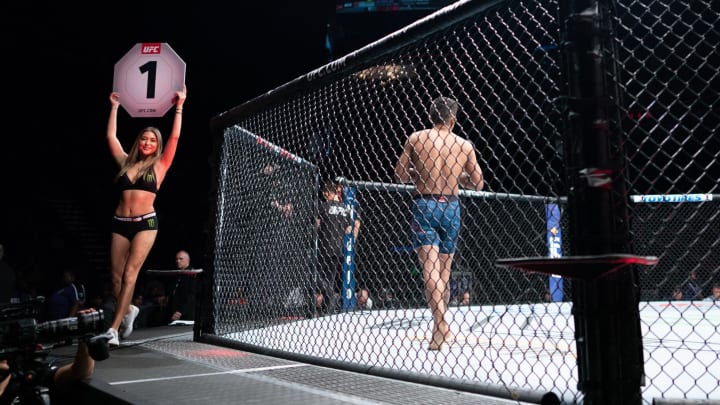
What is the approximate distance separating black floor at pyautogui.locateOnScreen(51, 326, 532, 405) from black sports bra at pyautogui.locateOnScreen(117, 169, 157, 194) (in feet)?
2.85

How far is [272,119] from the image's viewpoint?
284 cm

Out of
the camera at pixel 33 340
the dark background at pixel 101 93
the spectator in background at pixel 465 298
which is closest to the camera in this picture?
the camera at pixel 33 340

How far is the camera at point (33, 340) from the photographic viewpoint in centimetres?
141

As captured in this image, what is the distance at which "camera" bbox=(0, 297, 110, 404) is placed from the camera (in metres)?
1.41

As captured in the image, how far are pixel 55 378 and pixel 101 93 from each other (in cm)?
851

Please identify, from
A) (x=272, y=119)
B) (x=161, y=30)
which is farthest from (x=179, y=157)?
(x=272, y=119)

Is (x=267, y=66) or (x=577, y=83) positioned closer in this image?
(x=577, y=83)

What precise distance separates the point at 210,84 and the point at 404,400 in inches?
354

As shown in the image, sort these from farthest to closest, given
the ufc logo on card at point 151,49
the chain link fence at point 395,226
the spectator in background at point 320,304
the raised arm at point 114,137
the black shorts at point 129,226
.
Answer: the ufc logo on card at point 151,49 < the spectator in background at point 320,304 < the raised arm at point 114,137 < the black shorts at point 129,226 < the chain link fence at point 395,226

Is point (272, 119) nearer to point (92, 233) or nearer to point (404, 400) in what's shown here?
point (404, 400)

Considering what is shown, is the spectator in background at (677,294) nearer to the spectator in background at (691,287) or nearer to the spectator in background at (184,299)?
the spectator in background at (691,287)

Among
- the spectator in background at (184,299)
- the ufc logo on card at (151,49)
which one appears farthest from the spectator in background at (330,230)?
the ufc logo on card at (151,49)

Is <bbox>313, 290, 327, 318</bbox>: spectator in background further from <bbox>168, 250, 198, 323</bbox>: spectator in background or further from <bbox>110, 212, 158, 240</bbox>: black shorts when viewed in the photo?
<bbox>168, 250, 198, 323</bbox>: spectator in background

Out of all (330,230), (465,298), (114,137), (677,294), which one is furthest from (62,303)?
(677,294)
